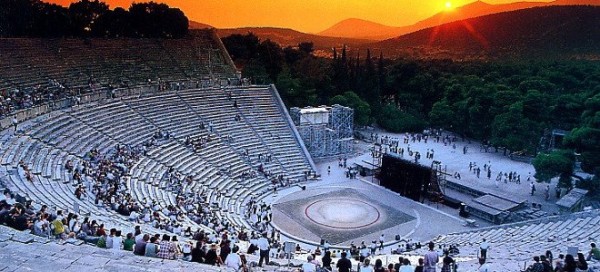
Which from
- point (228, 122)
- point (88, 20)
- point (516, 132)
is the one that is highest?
point (88, 20)

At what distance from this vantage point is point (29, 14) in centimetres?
4106

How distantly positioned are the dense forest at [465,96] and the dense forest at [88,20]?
8701 millimetres

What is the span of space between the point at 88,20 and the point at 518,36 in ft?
265

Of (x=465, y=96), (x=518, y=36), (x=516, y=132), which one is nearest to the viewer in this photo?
(x=516, y=132)

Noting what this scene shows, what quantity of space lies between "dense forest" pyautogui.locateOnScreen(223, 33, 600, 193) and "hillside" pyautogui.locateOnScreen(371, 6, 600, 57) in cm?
3416

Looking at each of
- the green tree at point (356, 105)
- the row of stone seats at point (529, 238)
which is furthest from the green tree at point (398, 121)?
the row of stone seats at point (529, 238)

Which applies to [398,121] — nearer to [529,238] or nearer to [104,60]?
[104,60]

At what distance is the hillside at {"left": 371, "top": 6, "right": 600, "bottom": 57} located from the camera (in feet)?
290

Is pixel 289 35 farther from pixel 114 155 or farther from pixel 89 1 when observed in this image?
pixel 114 155

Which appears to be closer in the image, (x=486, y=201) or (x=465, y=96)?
(x=486, y=201)

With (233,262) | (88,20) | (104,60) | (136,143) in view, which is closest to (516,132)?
(136,143)

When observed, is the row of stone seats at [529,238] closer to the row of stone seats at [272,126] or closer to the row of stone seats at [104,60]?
the row of stone seats at [272,126]

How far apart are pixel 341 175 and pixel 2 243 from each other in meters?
26.6

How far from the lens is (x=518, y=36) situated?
99.4 meters
